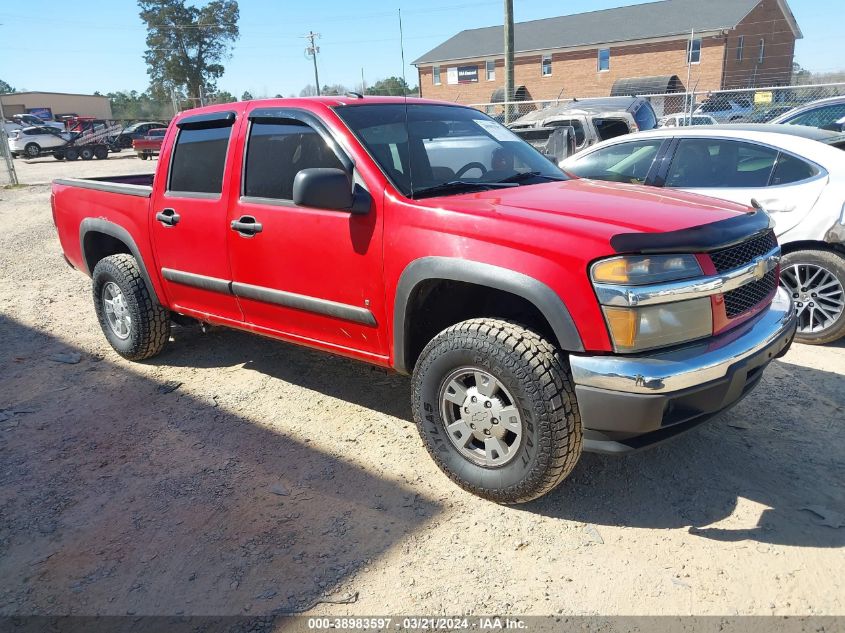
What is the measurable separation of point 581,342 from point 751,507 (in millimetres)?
1239

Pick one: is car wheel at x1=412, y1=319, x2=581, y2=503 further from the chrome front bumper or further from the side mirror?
the side mirror

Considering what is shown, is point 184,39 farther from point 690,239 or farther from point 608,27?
point 690,239

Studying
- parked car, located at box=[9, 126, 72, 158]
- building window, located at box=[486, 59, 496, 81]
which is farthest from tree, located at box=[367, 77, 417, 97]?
building window, located at box=[486, 59, 496, 81]

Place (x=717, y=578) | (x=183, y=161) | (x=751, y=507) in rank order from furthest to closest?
1. (x=183, y=161)
2. (x=751, y=507)
3. (x=717, y=578)

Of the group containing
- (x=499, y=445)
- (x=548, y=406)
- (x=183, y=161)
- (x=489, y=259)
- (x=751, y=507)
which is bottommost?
(x=751, y=507)

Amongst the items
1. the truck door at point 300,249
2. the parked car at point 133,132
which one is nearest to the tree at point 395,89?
the truck door at point 300,249

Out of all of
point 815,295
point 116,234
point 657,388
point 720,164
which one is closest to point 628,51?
point 720,164

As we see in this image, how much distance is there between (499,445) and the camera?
2.97m

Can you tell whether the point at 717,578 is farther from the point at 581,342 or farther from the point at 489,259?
the point at 489,259

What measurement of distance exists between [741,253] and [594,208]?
2.26 ft

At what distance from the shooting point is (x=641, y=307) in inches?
98.6

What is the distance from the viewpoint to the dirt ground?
8.25 feet

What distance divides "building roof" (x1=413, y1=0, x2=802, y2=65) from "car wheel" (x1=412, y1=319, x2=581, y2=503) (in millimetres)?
37076

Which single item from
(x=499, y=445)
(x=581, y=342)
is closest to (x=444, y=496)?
(x=499, y=445)
